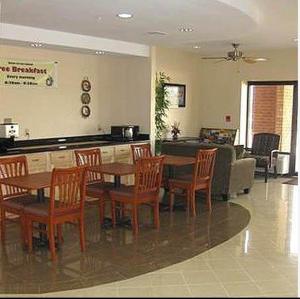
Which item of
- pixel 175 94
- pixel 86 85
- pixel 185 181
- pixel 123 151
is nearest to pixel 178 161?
pixel 185 181

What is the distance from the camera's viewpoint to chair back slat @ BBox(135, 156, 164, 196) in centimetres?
560

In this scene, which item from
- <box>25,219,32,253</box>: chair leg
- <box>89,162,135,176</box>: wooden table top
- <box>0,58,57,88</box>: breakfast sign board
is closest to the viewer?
<box>25,219,32,253</box>: chair leg

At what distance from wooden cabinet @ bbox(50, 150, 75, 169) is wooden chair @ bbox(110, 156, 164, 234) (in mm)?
1494

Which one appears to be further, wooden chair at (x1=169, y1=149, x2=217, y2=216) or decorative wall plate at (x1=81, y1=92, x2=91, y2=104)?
decorative wall plate at (x1=81, y1=92, x2=91, y2=104)

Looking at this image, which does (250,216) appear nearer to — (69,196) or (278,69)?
(69,196)

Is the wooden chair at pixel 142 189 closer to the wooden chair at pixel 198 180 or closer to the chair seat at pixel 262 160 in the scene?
the wooden chair at pixel 198 180

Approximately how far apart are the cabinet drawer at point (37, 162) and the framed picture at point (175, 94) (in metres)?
3.80

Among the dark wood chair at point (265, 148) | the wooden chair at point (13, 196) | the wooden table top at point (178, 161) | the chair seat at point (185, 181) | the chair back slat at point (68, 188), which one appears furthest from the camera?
the dark wood chair at point (265, 148)

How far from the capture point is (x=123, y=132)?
856cm

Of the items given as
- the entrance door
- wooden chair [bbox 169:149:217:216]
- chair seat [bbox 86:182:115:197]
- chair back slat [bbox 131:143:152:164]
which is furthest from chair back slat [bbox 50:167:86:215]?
the entrance door

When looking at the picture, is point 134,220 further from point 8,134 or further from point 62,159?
point 8,134

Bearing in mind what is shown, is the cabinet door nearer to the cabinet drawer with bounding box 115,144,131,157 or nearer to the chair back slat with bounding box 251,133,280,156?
the cabinet drawer with bounding box 115,144,131,157

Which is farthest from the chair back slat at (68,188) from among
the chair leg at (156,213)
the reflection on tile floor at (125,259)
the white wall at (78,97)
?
the white wall at (78,97)

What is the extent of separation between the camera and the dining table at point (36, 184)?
4820 mm
